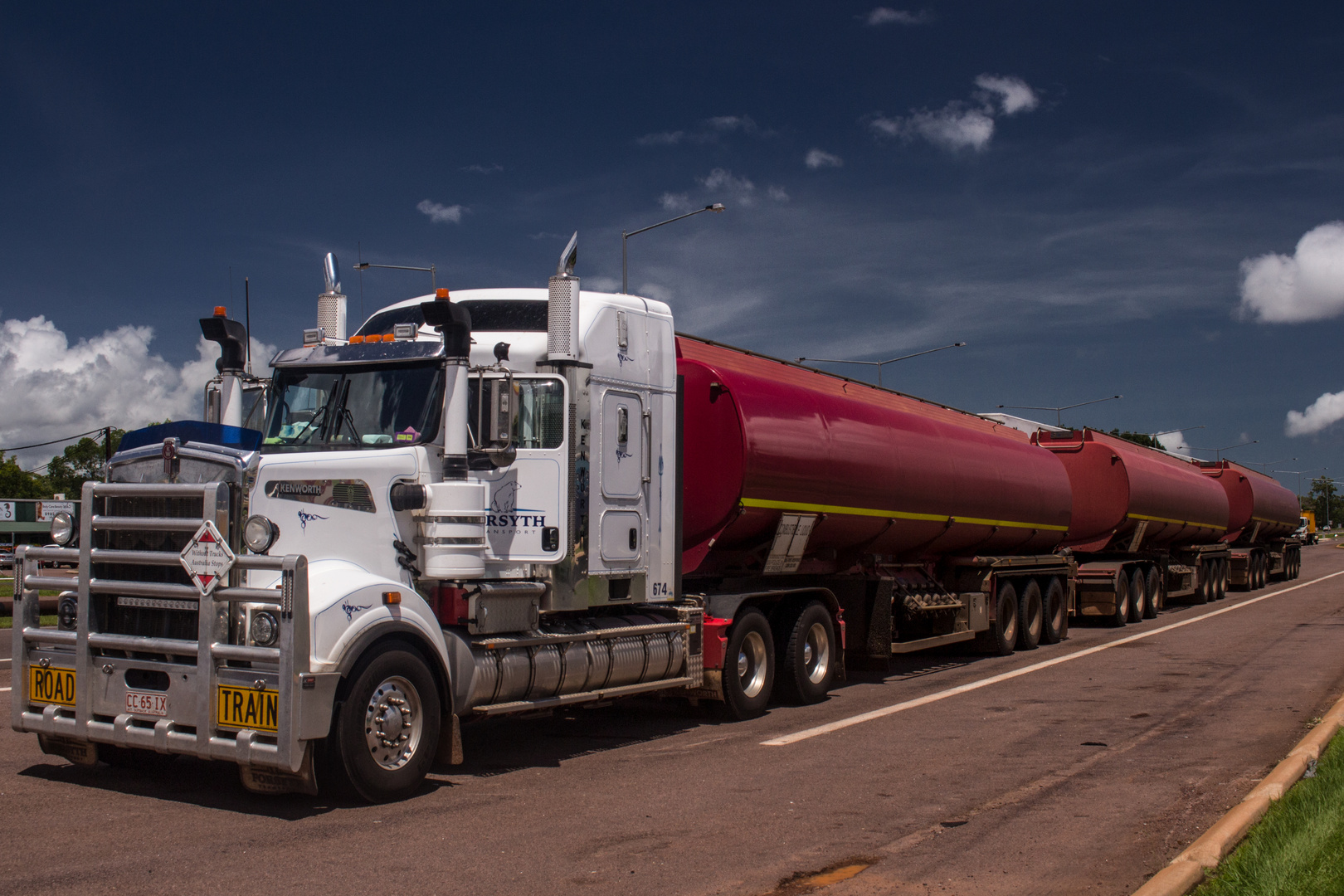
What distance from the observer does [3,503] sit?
3442 inches

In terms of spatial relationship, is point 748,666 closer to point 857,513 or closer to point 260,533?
point 857,513

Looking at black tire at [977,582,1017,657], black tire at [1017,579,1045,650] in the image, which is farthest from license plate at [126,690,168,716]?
black tire at [1017,579,1045,650]

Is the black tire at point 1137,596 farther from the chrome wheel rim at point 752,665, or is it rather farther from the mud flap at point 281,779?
the mud flap at point 281,779

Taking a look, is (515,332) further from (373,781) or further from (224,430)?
(373,781)

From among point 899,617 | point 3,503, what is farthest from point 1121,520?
point 3,503

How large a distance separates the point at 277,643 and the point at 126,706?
1.19 metres

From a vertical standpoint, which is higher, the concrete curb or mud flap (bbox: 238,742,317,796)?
mud flap (bbox: 238,742,317,796)

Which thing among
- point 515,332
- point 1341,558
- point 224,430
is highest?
point 515,332

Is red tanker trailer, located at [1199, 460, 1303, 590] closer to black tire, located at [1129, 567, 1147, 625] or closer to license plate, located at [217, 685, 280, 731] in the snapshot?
black tire, located at [1129, 567, 1147, 625]

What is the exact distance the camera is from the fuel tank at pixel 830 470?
10.8m

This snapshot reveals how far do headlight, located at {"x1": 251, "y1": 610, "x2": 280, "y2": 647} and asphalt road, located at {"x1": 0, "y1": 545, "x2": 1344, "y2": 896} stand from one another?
1.01 metres

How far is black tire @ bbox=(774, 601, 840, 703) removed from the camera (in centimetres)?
1166

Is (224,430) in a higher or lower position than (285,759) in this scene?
higher

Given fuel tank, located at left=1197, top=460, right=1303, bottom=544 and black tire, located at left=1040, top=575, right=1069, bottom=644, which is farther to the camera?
fuel tank, located at left=1197, top=460, right=1303, bottom=544
